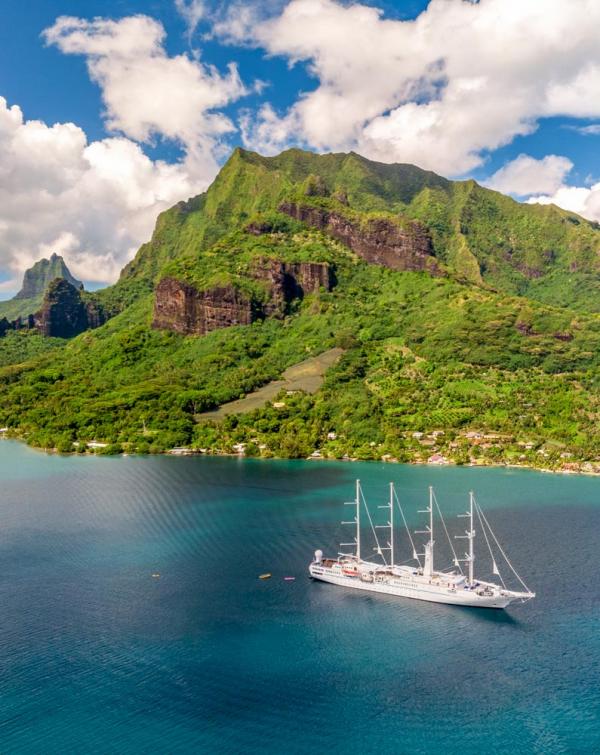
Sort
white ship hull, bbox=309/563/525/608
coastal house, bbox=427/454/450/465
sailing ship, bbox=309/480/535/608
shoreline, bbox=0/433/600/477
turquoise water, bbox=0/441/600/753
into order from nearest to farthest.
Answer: turquoise water, bbox=0/441/600/753, white ship hull, bbox=309/563/525/608, sailing ship, bbox=309/480/535/608, shoreline, bbox=0/433/600/477, coastal house, bbox=427/454/450/465

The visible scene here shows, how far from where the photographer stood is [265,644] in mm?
61844

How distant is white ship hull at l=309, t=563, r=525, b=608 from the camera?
6962 cm

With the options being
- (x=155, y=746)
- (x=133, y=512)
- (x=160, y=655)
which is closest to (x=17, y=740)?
(x=155, y=746)

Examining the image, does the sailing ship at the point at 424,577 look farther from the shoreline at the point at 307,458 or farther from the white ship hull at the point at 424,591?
the shoreline at the point at 307,458

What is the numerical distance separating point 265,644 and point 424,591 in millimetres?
18574

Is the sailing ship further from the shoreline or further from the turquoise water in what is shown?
the shoreline

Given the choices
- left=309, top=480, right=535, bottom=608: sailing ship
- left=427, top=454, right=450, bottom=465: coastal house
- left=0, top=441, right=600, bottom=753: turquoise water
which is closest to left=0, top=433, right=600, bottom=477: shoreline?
left=427, top=454, right=450, bottom=465: coastal house

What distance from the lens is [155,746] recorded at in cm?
4806

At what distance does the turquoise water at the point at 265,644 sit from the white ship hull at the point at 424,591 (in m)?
1.14

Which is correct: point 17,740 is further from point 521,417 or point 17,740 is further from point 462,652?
point 521,417

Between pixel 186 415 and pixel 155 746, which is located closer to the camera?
pixel 155 746

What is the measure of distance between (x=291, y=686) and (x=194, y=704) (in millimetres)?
7452

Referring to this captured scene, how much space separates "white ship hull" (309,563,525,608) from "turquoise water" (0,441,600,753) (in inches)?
44.9

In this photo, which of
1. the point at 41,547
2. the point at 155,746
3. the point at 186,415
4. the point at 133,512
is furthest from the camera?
the point at 186,415
